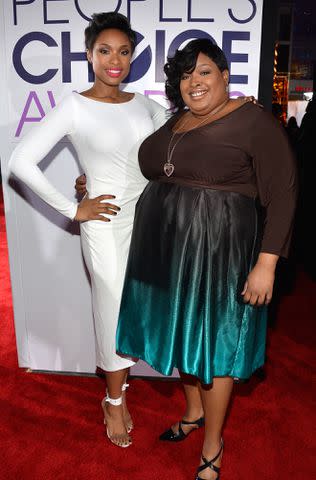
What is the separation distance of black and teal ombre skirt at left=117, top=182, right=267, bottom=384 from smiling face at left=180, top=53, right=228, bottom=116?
0.28 metres

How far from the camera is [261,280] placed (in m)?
1.55

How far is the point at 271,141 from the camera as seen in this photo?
1.48 metres

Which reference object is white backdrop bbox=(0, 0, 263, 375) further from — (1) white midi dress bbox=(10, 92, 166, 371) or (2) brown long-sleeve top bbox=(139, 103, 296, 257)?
(2) brown long-sleeve top bbox=(139, 103, 296, 257)

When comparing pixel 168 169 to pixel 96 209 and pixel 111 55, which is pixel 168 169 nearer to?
pixel 96 209

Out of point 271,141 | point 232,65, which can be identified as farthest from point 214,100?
point 232,65

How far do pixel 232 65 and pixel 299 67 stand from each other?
53.9 feet

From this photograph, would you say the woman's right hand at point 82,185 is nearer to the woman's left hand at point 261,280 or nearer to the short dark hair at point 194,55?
the short dark hair at point 194,55

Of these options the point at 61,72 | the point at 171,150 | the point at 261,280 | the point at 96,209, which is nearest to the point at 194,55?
the point at 171,150

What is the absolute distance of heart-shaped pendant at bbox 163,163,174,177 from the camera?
5.35ft

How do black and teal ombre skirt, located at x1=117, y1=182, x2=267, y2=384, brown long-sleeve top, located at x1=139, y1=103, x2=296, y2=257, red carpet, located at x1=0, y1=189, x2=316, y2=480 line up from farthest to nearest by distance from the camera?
red carpet, located at x1=0, y1=189, x2=316, y2=480 → black and teal ombre skirt, located at x1=117, y1=182, x2=267, y2=384 → brown long-sleeve top, located at x1=139, y1=103, x2=296, y2=257

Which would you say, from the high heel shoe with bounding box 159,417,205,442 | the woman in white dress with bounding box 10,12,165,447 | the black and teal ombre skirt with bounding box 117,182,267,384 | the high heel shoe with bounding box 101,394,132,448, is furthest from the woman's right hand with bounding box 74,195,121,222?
the high heel shoe with bounding box 159,417,205,442

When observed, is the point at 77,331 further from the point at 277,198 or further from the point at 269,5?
the point at 269,5

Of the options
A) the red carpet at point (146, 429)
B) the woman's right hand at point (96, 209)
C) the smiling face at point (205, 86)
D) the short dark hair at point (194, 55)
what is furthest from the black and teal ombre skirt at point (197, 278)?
the red carpet at point (146, 429)

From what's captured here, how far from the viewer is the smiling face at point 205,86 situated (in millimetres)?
1596
